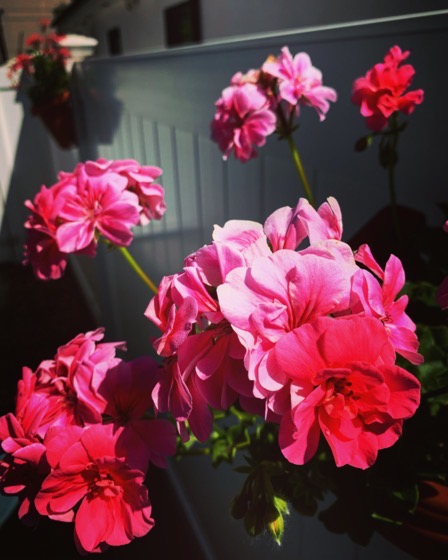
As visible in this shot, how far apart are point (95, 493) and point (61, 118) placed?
9.20 ft

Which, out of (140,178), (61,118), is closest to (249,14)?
(61,118)

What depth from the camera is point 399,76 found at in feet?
2.23

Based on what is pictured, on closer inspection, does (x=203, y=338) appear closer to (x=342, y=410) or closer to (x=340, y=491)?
(x=342, y=410)

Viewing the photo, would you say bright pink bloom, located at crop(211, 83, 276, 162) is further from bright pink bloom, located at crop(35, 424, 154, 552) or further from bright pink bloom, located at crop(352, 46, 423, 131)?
bright pink bloom, located at crop(35, 424, 154, 552)

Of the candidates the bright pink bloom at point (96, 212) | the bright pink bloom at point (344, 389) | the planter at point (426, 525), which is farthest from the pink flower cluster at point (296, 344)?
the bright pink bloom at point (96, 212)

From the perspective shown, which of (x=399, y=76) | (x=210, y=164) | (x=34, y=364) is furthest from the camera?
(x=34, y=364)

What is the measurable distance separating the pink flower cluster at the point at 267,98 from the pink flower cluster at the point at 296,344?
43cm

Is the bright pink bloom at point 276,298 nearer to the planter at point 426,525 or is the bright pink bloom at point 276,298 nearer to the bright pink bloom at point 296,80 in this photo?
the planter at point 426,525

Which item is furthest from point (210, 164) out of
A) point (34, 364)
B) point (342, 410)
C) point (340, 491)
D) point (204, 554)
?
point (34, 364)

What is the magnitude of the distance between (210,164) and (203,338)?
3.70ft

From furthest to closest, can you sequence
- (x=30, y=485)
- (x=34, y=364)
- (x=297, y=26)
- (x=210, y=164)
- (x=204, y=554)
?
(x=34, y=364), (x=297, y=26), (x=204, y=554), (x=210, y=164), (x=30, y=485)

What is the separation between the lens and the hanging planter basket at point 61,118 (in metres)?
2.86

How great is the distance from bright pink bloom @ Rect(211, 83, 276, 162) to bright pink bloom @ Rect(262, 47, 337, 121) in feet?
0.12

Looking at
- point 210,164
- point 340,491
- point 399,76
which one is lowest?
point 340,491
